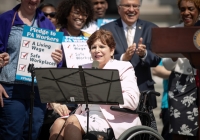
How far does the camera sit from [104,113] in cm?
771

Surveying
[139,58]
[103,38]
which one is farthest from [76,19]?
[103,38]

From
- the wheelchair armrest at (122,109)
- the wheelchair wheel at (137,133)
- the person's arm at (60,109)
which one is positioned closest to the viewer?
the wheelchair wheel at (137,133)

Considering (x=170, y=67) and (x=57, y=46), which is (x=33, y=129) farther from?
(x=170, y=67)

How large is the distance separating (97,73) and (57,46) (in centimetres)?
125

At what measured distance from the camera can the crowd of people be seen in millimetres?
7699

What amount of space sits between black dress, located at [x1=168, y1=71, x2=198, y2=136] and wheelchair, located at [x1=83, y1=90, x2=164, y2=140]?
1386 millimetres

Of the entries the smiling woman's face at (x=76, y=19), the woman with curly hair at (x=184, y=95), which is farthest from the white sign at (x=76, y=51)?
the woman with curly hair at (x=184, y=95)

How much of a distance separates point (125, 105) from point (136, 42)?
162 cm

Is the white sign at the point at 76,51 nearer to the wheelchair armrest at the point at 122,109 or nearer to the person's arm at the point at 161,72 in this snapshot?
the wheelchair armrest at the point at 122,109

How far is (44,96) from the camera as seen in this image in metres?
7.53

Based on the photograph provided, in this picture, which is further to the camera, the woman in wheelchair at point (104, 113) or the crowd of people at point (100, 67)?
the crowd of people at point (100, 67)

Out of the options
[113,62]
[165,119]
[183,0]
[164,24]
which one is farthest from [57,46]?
[164,24]

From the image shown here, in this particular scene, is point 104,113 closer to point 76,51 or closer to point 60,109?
point 60,109

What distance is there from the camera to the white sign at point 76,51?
8.69 metres
